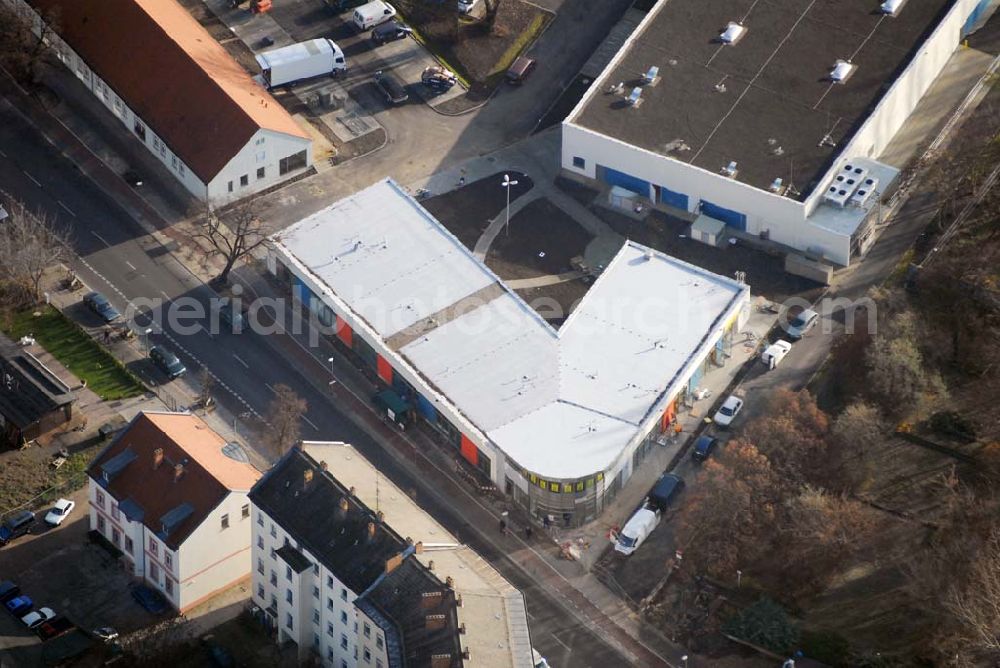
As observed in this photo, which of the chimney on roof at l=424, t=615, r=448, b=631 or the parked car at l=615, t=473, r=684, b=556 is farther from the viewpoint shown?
the parked car at l=615, t=473, r=684, b=556

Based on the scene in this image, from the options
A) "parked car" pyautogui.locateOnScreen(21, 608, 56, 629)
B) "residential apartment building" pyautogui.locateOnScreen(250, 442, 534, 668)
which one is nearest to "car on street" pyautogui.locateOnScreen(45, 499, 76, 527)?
"parked car" pyautogui.locateOnScreen(21, 608, 56, 629)

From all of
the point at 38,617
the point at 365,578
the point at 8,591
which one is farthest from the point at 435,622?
the point at 8,591

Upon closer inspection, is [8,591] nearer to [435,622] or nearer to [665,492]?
[435,622]

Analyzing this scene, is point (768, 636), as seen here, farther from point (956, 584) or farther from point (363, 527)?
point (363, 527)

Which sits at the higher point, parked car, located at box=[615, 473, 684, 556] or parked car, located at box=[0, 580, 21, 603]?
parked car, located at box=[0, 580, 21, 603]

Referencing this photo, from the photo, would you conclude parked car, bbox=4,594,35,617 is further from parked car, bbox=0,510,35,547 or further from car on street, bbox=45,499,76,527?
car on street, bbox=45,499,76,527

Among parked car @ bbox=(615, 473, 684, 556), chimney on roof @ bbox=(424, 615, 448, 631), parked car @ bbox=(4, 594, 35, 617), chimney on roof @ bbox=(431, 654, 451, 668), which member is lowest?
parked car @ bbox=(615, 473, 684, 556)

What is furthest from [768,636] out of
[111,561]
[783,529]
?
[111,561]

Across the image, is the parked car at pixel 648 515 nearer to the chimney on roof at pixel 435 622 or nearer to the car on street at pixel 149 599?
the chimney on roof at pixel 435 622

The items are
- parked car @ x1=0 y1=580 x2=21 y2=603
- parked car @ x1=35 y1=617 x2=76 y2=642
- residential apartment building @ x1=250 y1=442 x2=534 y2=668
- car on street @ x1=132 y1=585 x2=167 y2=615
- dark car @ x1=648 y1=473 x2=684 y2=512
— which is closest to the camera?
residential apartment building @ x1=250 y1=442 x2=534 y2=668
